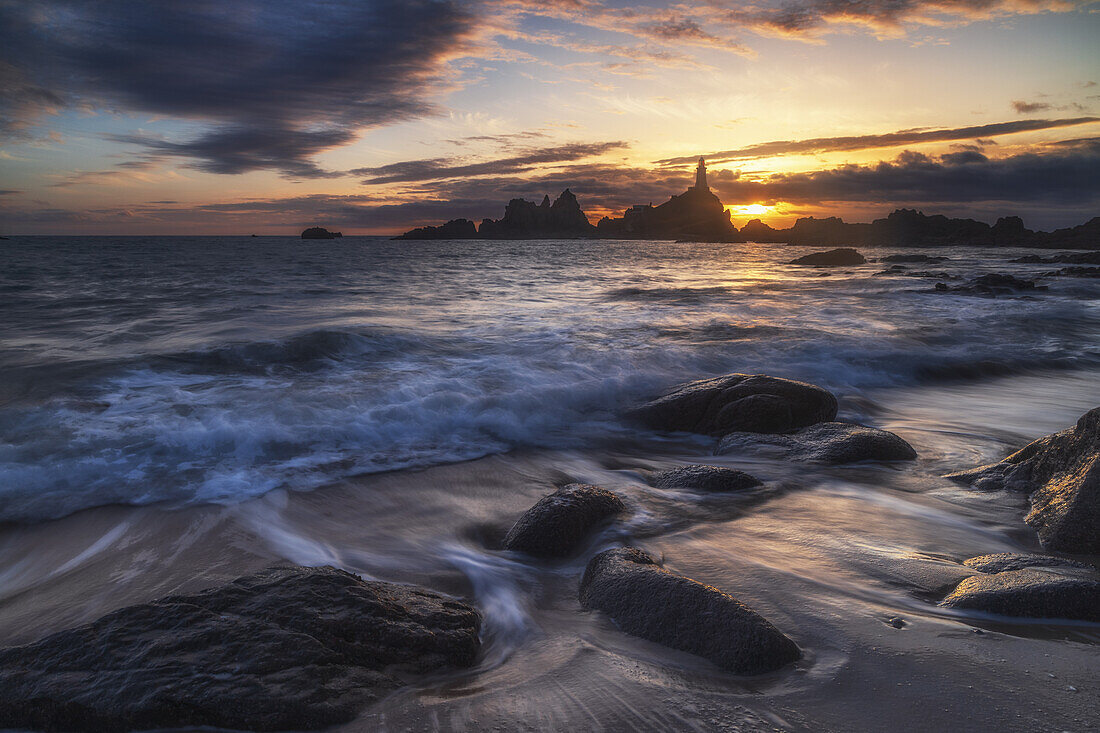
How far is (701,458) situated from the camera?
5.25 meters

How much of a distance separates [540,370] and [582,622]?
215 inches

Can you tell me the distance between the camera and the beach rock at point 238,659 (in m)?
1.86

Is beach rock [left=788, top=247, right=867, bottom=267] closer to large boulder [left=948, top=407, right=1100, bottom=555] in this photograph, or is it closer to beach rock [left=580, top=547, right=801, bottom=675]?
large boulder [left=948, top=407, right=1100, bottom=555]

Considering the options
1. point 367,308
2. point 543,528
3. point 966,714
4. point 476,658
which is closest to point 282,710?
point 476,658

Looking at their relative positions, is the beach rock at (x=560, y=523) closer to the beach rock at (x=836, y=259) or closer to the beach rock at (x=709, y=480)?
the beach rock at (x=709, y=480)

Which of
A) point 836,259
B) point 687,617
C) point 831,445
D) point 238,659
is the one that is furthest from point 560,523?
point 836,259

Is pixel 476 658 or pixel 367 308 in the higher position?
pixel 367 308

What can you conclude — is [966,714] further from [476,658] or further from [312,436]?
[312,436]

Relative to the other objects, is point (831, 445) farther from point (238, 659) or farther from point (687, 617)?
point (238, 659)

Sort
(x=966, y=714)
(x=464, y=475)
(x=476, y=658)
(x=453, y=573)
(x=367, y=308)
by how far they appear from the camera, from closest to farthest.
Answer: (x=966, y=714)
(x=476, y=658)
(x=453, y=573)
(x=464, y=475)
(x=367, y=308)

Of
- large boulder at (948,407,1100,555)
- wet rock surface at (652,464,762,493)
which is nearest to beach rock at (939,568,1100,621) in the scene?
large boulder at (948,407,1100,555)

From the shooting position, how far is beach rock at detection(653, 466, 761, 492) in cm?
418

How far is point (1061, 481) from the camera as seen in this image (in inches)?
138

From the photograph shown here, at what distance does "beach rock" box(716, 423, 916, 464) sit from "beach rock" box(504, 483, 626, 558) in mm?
2023
